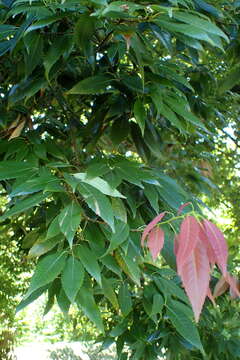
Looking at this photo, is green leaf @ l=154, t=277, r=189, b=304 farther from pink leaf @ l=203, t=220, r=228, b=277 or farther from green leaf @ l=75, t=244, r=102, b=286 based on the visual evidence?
pink leaf @ l=203, t=220, r=228, b=277

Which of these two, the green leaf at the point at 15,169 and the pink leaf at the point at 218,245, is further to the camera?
the green leaf at the point at 15,169

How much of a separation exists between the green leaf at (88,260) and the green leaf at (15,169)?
0.15 m

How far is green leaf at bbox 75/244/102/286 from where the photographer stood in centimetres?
68

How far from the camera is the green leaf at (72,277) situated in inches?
25.3

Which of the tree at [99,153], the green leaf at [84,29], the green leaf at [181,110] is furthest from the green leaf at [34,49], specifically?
the green leaf at [181,110]

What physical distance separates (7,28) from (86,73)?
0.91 feet

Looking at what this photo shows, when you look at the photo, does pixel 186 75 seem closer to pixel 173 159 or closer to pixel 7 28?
pixel 173 159

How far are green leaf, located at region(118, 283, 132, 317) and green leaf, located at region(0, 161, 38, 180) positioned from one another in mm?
368

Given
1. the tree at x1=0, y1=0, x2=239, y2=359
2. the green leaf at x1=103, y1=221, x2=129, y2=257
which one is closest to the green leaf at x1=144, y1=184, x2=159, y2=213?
the tree at x1=0, y1=0, x2=239, y2=359

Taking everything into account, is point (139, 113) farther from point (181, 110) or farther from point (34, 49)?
point (34, 49)

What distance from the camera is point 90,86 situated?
0.91m

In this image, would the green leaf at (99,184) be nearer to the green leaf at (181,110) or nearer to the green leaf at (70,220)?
the green leaf at (70,220)

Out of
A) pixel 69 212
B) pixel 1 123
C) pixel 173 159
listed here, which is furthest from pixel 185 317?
pixel 173 159

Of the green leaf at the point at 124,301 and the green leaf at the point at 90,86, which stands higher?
the green leaf at the point at 90,86
